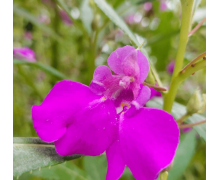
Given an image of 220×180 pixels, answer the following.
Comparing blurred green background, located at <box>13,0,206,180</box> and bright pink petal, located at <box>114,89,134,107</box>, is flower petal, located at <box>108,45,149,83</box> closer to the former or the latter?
bright pink petal, located at <box>114,89,134,107</box>

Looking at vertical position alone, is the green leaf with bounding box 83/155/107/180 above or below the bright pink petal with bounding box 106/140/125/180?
below

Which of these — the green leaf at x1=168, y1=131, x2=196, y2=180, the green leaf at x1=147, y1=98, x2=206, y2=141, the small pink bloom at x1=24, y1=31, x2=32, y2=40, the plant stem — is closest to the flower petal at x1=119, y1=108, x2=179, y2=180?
the green leaf at x1=147, y1=98, x2=206, y2=141

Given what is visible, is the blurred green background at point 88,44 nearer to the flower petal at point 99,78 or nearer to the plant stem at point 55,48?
the plant stem at point 55,48

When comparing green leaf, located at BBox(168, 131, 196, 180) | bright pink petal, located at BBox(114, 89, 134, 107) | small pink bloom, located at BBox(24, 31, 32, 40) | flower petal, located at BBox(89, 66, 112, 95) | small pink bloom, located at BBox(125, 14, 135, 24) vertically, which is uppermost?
small pink bloom, located at BBox(125, 14, 135, 24)

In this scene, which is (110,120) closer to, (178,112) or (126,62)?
(126,62)

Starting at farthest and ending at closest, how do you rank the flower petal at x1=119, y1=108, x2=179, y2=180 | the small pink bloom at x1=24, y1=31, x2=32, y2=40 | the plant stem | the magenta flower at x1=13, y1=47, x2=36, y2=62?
the small pink bloom at x1=24, y1=31, x2=32, y2=40 < the plant stem < the magenta flower at x1=13, y1=47, x2=36, y2=62 < the flower petal at x1=119, y1=108, x2=179, y2=180

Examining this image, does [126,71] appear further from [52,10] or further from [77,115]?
[52,10]

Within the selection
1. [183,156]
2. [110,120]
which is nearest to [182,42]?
[110,120]
